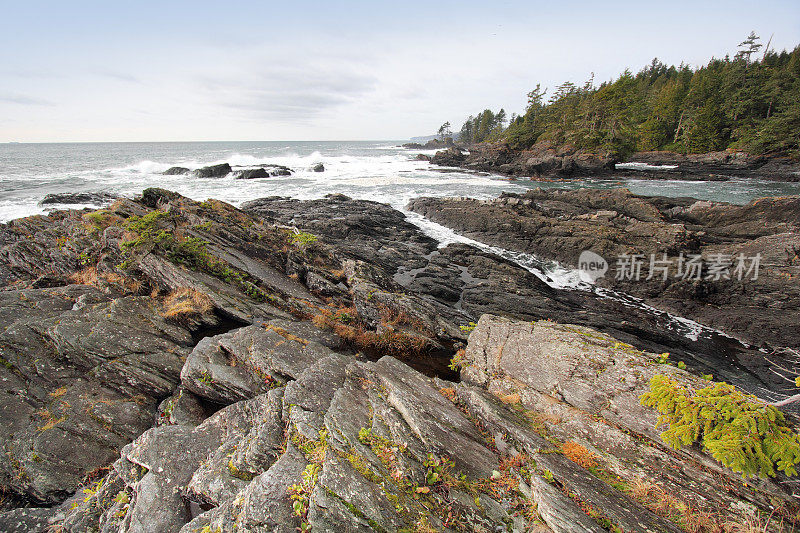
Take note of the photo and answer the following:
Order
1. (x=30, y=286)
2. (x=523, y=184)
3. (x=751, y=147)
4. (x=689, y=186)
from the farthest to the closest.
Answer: (x=751, y=147) → (x=523, y=184) → (x=689, y=186) → (x=30, y=286)

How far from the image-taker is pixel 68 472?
21.0ft

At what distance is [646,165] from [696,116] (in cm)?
1322

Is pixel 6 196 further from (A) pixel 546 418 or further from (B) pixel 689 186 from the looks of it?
(B) pixel 689 186

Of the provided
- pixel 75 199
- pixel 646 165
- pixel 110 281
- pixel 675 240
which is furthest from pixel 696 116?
pixel 75 199

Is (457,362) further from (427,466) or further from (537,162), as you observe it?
(537,162)

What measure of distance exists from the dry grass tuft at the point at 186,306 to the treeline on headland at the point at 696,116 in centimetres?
7491

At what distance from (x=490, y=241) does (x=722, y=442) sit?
23059 mm

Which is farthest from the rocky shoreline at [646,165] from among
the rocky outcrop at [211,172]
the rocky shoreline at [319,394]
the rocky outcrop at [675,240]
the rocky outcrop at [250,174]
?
the rocky outcrop at [211,172]

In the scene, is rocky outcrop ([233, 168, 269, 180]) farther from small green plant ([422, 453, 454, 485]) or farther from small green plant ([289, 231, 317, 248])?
small green plant ([422, 453, 454, 485])

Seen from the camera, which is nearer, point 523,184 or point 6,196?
point 6,196

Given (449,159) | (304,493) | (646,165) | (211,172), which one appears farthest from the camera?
(449,159)

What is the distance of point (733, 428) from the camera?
15.1 feet

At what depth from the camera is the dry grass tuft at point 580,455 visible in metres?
5.77

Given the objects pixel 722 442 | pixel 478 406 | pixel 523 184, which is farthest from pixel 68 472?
pixel 523 184
